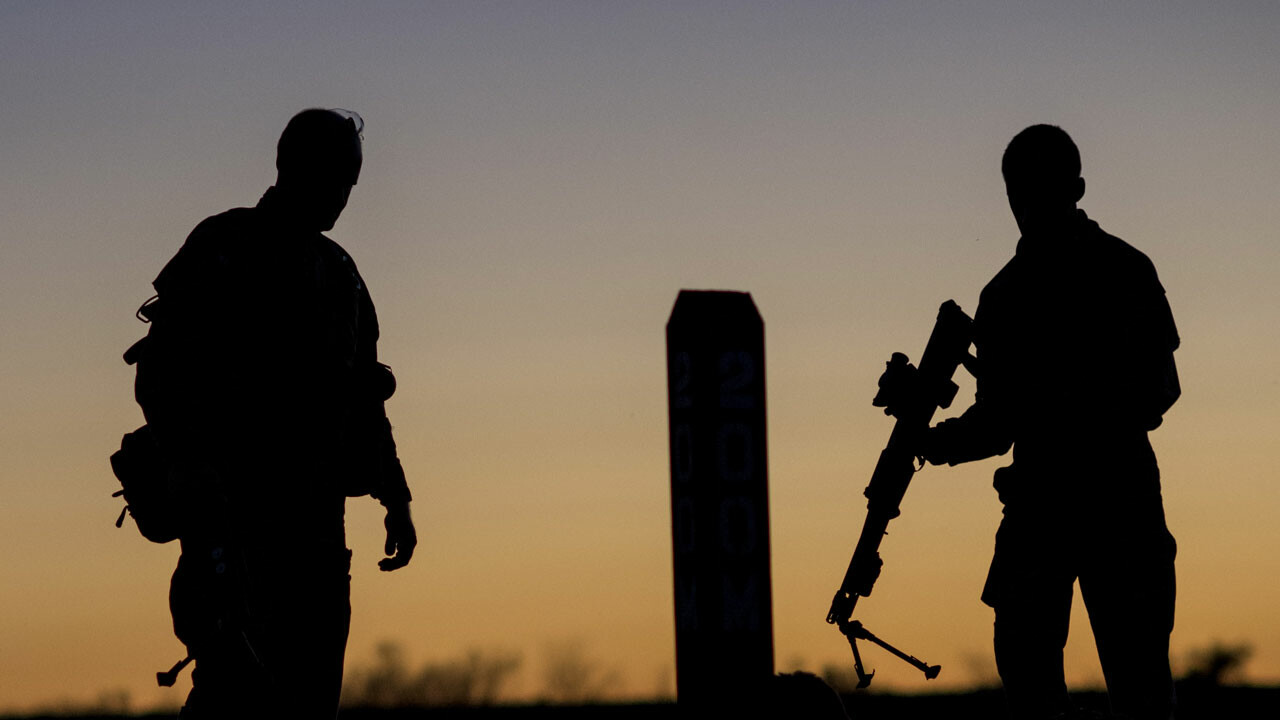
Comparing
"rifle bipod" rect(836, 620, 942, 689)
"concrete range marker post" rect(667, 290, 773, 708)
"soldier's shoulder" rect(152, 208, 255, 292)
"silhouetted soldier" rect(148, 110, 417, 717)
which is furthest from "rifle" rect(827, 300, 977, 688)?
"concrete range marker post" rect(667, 290, 773, 708)

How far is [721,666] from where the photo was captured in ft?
12.9

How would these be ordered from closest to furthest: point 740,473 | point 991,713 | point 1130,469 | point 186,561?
point 740,473
point 186,561
point 1130,469
point 991,713

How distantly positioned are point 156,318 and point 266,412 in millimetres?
470

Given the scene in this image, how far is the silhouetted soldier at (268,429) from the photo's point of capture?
5.75 meters

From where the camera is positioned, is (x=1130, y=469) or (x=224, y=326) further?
(x=1130, y=469)

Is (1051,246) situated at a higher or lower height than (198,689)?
higher

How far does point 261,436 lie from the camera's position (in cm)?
603

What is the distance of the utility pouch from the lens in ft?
18.8

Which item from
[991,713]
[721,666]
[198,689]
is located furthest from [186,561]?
[991,713]

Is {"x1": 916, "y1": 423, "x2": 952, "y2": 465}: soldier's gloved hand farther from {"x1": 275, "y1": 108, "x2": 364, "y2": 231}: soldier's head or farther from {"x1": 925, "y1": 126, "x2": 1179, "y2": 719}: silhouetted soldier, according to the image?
{"x1": 275, "y1": 108, "x2": 364, "y2": 231}: soldier's head

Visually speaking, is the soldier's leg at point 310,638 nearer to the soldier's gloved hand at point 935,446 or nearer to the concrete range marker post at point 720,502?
the concrete range marker post at point 720,502

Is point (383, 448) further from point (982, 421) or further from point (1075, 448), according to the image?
point (1075, 448)

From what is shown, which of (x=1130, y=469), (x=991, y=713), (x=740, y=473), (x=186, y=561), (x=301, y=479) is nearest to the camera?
(x=740, y=473)

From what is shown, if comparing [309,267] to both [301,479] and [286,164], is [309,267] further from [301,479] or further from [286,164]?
[301,479]
